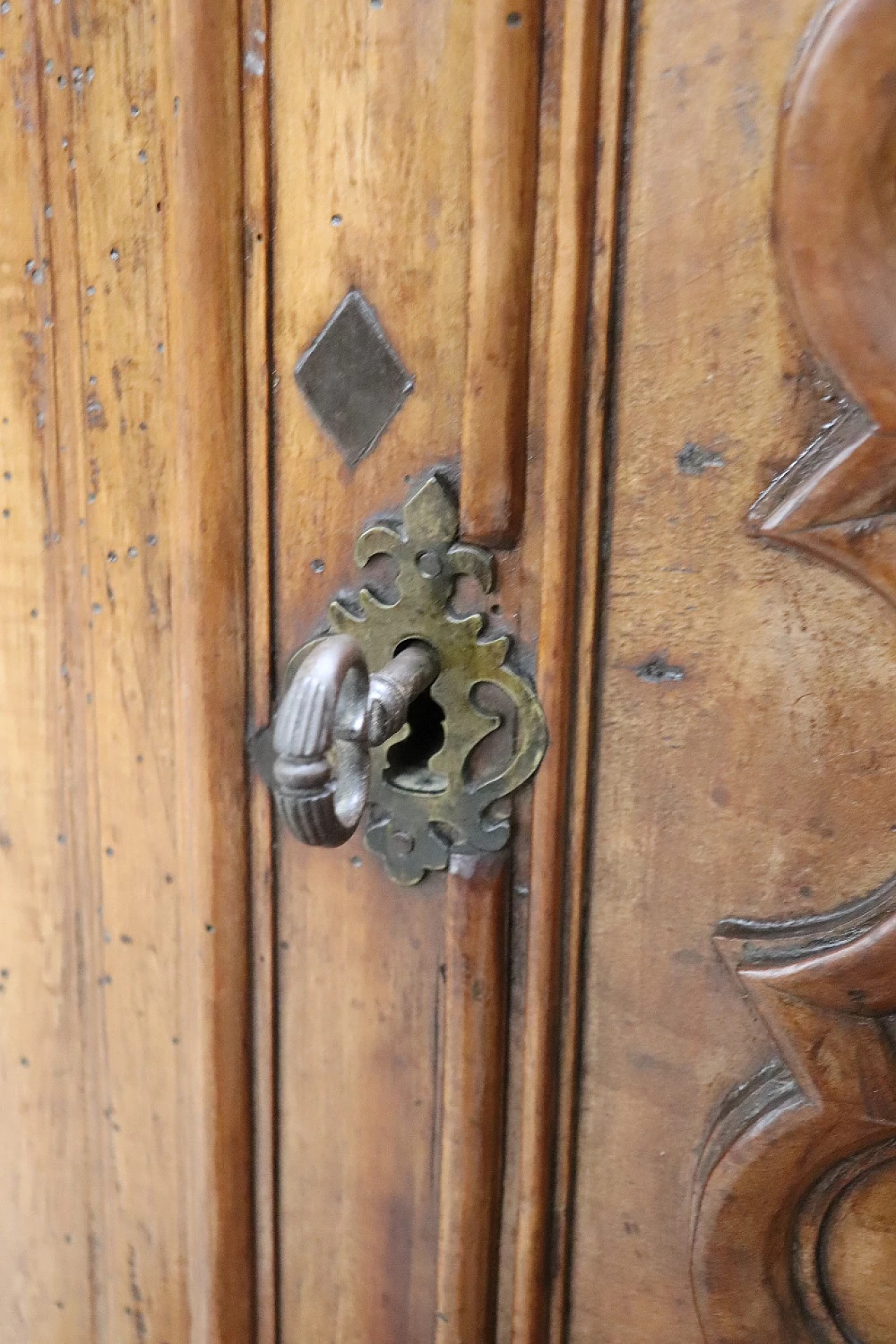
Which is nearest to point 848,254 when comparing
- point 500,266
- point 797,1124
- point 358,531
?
point 500,266

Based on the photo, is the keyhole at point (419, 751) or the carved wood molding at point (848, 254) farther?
the keyhole at point (419, 751)

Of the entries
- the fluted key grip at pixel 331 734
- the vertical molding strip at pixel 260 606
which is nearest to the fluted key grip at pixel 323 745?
the fluted key grip at pixel 331 734

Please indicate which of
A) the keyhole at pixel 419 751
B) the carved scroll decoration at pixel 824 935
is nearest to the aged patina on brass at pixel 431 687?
the keyhole at pixel 419 751

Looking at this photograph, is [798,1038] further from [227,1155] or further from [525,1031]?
[227,1155]

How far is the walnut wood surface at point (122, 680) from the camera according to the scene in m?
0.50

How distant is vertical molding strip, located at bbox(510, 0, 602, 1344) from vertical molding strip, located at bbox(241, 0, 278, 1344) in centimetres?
14

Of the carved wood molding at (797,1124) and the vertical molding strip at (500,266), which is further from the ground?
the vertical molding strip at (500,266)

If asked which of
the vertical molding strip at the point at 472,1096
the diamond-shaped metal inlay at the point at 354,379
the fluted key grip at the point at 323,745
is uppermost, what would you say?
the diamond-shaped metal inlay at the point at 354,379

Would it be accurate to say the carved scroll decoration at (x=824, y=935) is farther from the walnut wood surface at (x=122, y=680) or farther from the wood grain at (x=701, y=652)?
the walnut wood surface at (x=122, y=680)

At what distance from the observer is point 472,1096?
52cm

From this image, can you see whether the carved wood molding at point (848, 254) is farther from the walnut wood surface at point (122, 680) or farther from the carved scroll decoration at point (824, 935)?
the walnut wood surface at point (122, 680)

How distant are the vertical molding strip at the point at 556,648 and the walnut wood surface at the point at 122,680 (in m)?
0.16

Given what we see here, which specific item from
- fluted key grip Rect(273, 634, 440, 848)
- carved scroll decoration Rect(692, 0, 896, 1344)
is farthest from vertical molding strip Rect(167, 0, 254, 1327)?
carved scroll decoration Rect(692, 0, 896, 1344)

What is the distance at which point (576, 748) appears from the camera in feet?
1.59
